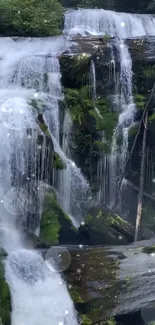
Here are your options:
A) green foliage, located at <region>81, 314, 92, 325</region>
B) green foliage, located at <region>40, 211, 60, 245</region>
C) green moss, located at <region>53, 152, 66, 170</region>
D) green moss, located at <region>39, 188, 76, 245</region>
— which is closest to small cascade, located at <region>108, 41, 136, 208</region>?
green moss, located at <region>53, 152, 66, 170</region>

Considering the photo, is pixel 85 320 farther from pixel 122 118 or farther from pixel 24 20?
pixel 24 20

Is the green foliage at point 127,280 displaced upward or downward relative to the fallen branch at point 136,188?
upward

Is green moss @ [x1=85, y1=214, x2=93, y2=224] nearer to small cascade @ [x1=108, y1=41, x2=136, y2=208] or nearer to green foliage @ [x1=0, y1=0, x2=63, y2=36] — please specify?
small cascade @ [x1=108, y1=41, x2=136, y2=208]

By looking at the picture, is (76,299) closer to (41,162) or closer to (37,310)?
(37,310)

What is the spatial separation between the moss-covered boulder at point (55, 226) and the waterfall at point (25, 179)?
21 centimetres

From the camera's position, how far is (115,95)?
46.8ft

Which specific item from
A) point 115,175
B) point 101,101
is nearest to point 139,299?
point 115,175

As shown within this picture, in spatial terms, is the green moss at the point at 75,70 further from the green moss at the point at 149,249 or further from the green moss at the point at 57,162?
the green moss at the point at 149,249

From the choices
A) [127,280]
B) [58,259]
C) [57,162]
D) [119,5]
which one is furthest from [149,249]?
[119,5]

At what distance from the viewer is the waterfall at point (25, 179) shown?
893 cm

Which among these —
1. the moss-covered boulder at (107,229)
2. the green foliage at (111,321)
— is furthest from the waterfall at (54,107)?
the green foliage at (111,321)

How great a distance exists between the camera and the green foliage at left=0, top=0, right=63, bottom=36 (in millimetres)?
16781

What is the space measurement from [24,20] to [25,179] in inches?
283

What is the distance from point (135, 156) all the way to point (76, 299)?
5.89m
